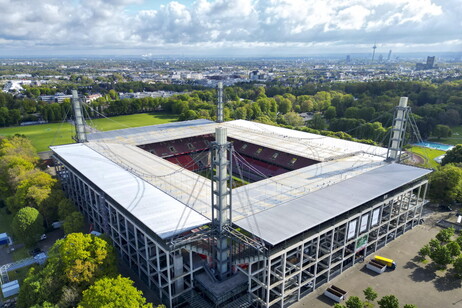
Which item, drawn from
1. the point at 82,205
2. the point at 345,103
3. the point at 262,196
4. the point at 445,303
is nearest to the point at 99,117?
the point at 82,205

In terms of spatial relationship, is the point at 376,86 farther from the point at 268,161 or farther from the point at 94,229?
the point at 94,229

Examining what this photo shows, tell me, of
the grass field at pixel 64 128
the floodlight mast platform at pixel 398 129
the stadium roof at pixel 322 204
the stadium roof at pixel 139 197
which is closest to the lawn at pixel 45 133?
the grass field at pixel 64 128

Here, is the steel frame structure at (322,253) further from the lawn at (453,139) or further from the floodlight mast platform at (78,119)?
the lawn at (453,139)

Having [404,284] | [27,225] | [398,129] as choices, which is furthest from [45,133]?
[404,284]

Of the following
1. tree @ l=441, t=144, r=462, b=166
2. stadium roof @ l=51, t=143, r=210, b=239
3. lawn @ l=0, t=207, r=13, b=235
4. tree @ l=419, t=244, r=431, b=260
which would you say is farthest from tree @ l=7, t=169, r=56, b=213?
tree @ l=441, t=144, r=462, b=166

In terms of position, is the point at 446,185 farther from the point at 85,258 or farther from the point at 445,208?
the point at 85,258

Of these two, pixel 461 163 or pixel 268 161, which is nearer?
pixel 461 163

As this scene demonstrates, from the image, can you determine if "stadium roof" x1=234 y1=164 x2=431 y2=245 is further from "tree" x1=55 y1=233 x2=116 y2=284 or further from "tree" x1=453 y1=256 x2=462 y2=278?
"tree" x1=55 y1=233 x2=116 y2=284
